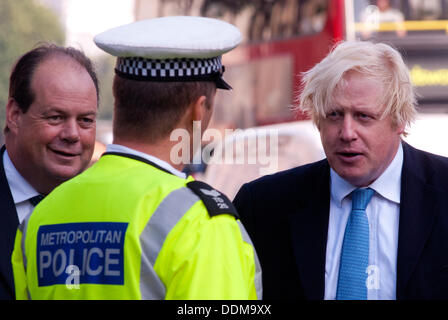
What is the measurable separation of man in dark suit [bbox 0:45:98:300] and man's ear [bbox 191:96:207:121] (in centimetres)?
114

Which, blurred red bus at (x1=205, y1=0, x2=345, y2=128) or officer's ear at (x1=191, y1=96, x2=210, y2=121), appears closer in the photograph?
officer's ear at (x1=191, y1=96, x2=210, y2=121)

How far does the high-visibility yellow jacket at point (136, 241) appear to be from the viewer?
2.38 metres

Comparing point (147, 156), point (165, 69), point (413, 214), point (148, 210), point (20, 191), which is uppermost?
point (165, 69)

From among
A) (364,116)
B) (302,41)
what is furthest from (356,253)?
(302,41)

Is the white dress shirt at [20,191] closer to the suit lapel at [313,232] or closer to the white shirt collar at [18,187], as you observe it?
the white shirt collar at [18,187]

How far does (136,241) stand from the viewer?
2.43m

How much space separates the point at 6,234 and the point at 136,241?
1130mm

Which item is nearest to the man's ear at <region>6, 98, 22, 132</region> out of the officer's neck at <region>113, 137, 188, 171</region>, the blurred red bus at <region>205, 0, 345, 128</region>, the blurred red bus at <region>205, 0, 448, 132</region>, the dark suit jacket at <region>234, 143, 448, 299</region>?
the dark suit jacket at <region>234, 143, 448, 299</region>

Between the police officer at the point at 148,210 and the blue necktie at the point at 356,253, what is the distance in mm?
883

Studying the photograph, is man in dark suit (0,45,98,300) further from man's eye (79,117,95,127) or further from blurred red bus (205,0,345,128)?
blurred red bus (205,0,345,128)

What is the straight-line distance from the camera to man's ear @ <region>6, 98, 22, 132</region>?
375cm

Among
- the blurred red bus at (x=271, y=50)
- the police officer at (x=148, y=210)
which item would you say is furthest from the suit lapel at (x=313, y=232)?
the blurred red bus at (x=271, y=50)

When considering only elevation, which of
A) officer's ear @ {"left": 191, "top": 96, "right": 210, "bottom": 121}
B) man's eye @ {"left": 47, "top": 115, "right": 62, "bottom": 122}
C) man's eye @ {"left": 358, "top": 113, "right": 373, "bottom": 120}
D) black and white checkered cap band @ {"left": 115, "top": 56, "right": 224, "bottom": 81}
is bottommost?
man's eye @ {"left": 358, "top": 113, "right": 373, "bottom": 120}

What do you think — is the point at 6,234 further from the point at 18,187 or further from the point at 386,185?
the point at 386,185
